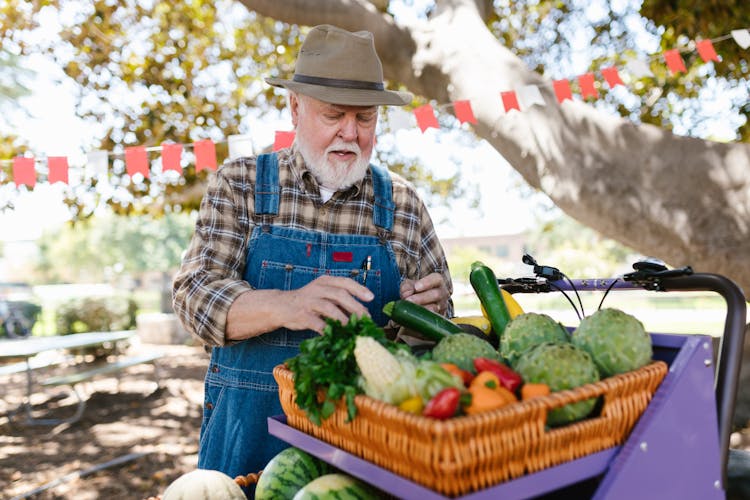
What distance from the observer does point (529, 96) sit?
16.5ft

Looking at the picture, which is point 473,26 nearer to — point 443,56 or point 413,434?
point 443,56

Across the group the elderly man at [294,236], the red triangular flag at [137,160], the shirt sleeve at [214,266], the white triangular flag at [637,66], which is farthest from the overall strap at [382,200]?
the white triangular flag at [637,66]

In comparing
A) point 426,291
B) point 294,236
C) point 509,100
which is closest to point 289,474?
point 426,291

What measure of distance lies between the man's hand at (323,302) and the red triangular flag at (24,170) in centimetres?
495

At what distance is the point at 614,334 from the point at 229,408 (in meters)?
1.25

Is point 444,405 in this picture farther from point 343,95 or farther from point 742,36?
point 742,36

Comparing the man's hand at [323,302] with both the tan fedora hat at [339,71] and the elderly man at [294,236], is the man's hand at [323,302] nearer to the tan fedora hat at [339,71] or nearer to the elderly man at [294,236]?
the elderly man at [294,236]

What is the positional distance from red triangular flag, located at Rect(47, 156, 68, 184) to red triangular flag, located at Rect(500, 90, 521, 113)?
380 cm

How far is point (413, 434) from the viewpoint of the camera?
39.0 inches

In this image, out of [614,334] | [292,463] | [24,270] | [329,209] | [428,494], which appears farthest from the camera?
[24,270]

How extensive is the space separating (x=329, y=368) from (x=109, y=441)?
6106 millimetres

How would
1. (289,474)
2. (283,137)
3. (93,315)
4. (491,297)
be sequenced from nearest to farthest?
(289,474) → (491,297) → (283,137) → (93,315)

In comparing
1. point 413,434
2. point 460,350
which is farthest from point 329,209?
point 413,434

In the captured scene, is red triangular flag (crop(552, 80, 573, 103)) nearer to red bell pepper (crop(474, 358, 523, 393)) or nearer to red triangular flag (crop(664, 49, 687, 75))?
red triangular flag (crop(664, 49, 687, 75))
